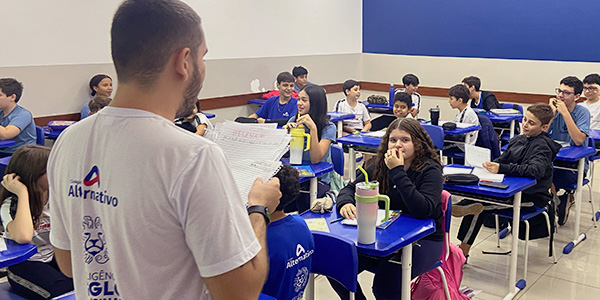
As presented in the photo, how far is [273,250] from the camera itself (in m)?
2.25

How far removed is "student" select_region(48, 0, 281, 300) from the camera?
96cm

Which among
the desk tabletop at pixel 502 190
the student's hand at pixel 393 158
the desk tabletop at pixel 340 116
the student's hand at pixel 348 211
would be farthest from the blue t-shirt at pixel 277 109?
the student's hand at pixel 348 211

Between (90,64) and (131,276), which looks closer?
(131,276)

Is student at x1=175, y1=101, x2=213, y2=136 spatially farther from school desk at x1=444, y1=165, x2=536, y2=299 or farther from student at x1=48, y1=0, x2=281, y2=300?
student at x1=48, y1=0, x2=281, y2=300

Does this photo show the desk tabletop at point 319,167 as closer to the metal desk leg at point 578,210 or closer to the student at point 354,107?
the metal desk leg at point 578,210

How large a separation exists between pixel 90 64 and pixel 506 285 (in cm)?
492

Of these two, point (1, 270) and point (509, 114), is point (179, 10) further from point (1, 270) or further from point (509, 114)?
point (509, 114)

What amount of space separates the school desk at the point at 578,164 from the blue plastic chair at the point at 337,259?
281 cm

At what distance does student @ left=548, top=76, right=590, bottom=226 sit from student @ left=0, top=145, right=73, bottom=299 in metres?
3.93

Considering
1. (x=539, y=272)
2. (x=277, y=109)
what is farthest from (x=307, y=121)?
(x=277, y=109)

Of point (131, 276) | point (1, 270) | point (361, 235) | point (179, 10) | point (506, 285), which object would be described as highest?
point (179, 10)

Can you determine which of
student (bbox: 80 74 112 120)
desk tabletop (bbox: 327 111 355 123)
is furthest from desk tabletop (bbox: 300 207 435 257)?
student (bbox: 80 74 112 120)

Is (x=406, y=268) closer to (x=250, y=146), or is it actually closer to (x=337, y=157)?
(x=250, y=146)

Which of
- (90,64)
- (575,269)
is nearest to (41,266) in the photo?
(575,269)
